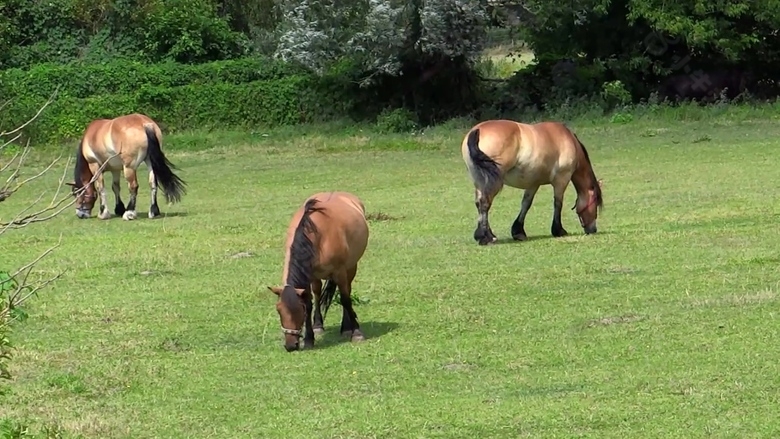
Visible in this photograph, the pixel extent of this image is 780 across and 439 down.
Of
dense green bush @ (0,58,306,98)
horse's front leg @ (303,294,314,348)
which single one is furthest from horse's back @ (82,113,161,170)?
dense green bush @ (0,58,306,98)

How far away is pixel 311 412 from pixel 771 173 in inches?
542

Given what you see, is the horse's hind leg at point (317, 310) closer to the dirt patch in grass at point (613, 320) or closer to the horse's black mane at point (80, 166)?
the dirt patch in grass at point (613, 320)

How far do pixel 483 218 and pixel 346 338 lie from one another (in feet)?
15.5

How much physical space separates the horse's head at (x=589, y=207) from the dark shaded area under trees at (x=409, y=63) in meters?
16.5

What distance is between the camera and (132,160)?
59.5 feet

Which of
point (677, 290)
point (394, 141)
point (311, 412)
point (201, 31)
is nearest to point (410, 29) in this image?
point (394, 141)

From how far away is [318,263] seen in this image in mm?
8891

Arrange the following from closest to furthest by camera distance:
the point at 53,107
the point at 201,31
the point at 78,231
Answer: the point at 78,231 → the point at 53,107 → the point at 201,31

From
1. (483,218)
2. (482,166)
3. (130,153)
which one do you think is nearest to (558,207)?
(483,218)

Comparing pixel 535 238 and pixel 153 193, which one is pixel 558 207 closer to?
pixel 535 238

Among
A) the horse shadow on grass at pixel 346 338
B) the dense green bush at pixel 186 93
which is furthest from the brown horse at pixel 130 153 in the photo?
the dense green bush at pixel 186 93

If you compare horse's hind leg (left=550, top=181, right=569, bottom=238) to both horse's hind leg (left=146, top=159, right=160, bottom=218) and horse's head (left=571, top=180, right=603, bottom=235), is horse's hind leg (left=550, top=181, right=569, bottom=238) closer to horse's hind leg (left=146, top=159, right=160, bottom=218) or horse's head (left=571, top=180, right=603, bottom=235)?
horse's head (left=571, top=180, right=603, bottom=235)

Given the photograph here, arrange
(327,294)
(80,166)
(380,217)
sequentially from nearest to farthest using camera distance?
(327,294) → (380,217) → (80,166)

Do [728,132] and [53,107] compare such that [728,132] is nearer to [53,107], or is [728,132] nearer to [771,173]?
[771,173]
